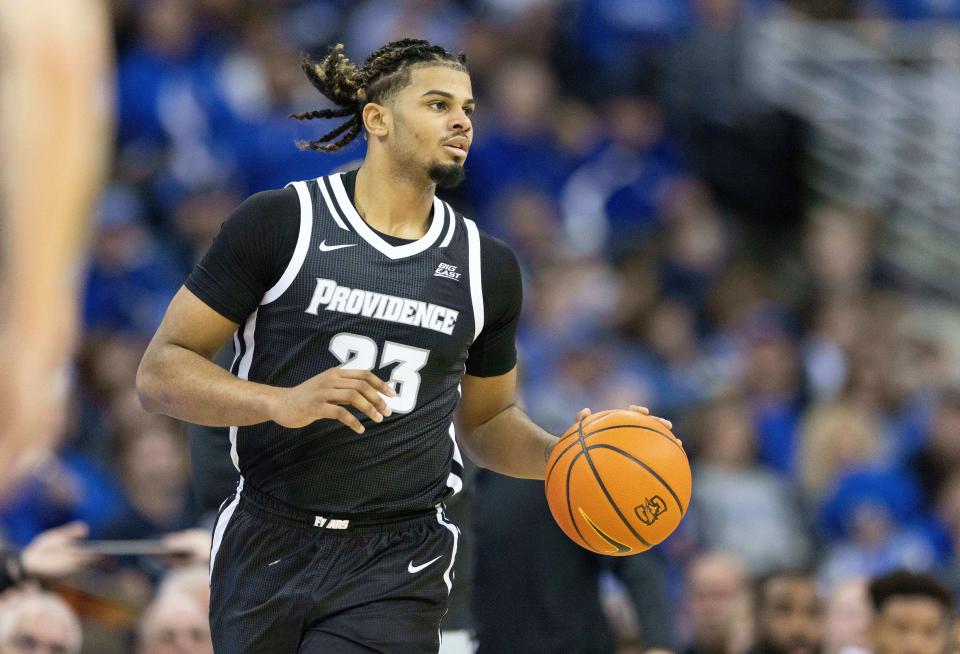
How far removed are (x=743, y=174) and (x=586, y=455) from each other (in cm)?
804

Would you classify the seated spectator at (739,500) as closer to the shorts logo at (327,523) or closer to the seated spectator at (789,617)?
the seated spectator at (789,617)

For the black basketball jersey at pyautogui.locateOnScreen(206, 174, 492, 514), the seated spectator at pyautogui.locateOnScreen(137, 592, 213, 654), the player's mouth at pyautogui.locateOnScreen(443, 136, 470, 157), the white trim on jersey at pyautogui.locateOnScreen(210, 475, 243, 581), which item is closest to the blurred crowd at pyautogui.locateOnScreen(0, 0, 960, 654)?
the seated spectator at pyautogui.locateOnScreen(137, 592, 213, 654)

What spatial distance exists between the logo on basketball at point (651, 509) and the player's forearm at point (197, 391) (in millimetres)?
1119

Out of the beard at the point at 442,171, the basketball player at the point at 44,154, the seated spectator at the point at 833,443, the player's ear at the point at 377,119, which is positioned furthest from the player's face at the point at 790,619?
the basketball player at the point at 44,154

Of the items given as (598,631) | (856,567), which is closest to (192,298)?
(598,631)

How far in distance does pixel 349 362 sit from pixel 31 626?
8.11 feet

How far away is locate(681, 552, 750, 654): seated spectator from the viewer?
6.88 metres

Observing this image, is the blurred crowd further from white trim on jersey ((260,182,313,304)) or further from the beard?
the beard

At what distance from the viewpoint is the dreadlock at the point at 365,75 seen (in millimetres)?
4297

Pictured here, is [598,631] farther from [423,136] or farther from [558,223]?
[558,223]

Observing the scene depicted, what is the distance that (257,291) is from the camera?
4.05 m

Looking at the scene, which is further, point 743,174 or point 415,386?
point 743,174

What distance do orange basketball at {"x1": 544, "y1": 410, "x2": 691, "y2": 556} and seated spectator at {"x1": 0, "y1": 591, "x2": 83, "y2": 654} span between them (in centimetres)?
252

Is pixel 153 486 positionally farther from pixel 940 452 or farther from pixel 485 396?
pixel 940 452
